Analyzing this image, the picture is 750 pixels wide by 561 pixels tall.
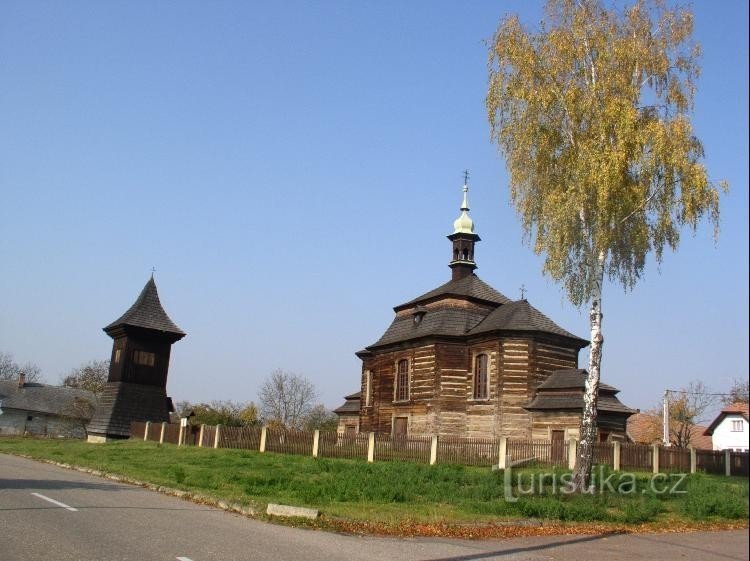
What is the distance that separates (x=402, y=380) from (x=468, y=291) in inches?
280

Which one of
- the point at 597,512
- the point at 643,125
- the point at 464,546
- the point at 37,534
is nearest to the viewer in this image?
the point at 37,534

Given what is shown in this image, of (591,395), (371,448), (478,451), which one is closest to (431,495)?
(591,395)

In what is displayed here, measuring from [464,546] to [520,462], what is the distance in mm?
16867

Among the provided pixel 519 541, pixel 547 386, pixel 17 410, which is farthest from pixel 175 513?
pixel 17 410

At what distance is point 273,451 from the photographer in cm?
3294

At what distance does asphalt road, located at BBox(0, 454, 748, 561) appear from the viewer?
381 inches

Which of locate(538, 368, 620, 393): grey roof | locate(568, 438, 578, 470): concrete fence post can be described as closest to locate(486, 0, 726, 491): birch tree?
locate(568, 438, 578, 470): concrete fence post

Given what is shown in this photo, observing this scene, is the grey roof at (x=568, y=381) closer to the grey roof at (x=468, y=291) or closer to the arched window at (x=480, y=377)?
the arched window at (x=480, y=377)

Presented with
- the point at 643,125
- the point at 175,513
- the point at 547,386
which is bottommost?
the point at 175,513

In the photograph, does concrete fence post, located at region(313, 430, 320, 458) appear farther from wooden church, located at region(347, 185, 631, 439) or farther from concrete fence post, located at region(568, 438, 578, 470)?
concrete fence post, located at region(568, 438, 578, 470)

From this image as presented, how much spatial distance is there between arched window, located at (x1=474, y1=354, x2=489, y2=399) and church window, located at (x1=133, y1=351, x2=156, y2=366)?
2616 cm

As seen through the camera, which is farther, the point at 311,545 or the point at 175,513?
the point at 175,513

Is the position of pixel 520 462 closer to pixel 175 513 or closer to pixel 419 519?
pixel 419 519

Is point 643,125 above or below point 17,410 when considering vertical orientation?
above
